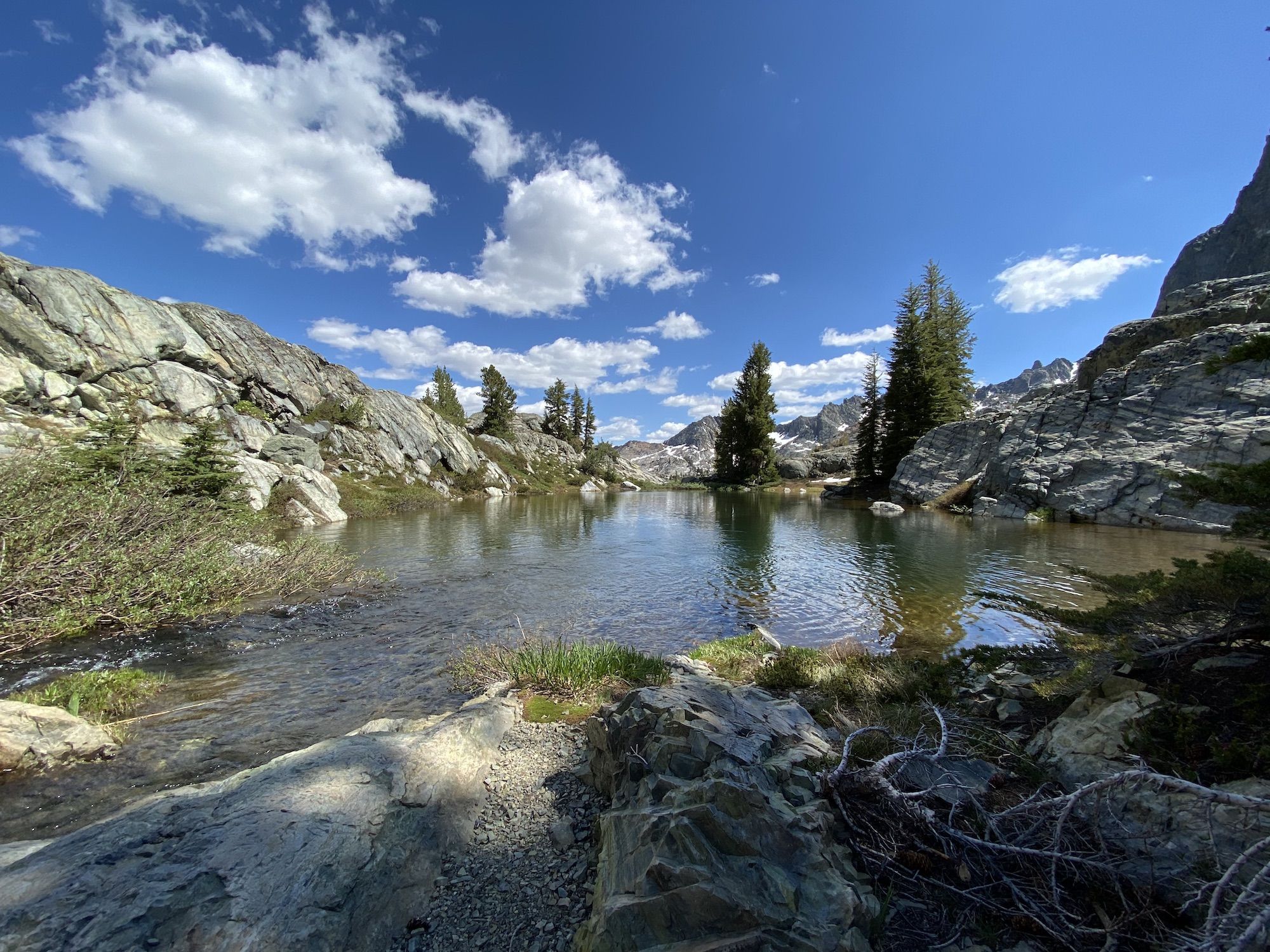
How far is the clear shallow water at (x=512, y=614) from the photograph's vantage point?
6.90m

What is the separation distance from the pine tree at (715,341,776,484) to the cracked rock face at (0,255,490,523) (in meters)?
53.9

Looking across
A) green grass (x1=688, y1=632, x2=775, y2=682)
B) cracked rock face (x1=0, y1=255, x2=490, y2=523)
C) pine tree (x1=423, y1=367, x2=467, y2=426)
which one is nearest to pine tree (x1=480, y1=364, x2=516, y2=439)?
pine tree (x1=423, y1=367, x2=467, y2=426)

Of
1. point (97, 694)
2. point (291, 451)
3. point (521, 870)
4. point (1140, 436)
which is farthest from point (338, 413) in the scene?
point (1140, 436)

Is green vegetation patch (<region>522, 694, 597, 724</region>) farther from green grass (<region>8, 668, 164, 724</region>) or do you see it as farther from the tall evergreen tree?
the tall evergreen tree

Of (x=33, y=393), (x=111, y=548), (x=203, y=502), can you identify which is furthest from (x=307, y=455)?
(x=111, y=548)

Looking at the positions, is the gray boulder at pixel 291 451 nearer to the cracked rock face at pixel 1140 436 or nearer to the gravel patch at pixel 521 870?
the gravel patch at pixel 521 870

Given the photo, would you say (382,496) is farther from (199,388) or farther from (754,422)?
(754,422)

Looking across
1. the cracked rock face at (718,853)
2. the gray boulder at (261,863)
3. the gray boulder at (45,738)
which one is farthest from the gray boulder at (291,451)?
the cracked rock face at (718,853)

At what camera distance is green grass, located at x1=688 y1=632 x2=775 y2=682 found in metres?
Answer: 9.38

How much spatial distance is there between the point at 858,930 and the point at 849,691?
5549 mm

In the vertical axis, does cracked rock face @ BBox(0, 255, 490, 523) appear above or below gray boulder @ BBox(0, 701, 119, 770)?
above

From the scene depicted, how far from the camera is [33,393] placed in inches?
1131

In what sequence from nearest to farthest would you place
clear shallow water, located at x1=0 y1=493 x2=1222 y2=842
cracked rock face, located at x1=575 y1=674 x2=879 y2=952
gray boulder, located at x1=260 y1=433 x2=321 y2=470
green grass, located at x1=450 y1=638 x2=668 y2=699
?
cracked rock face, located at x1=575 y1=674 x2=879 y2=952, clear shallow water, located at x1=0 y1=493 x2=1222 y2=842, green grass, located at x1=450 y1=638 x2=668 y2=699, gray boulder, located at x1=260 y1=433 x2=321 y2=470

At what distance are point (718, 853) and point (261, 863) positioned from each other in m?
3.35
